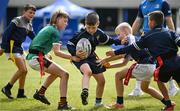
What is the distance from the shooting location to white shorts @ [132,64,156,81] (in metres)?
8.98

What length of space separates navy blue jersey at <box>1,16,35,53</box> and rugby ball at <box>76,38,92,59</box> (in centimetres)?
207

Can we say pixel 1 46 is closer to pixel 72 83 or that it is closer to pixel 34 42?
pixel 34 42

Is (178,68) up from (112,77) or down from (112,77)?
up

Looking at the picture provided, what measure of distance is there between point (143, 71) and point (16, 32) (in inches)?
115

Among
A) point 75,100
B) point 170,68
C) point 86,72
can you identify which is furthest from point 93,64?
point 75,100

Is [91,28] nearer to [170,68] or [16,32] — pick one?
[170,68]

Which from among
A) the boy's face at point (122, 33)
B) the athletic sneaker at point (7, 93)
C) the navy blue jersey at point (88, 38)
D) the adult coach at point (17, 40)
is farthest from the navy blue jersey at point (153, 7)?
the athletic sneaker at point (7, 93)

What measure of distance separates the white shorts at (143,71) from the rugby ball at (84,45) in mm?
782

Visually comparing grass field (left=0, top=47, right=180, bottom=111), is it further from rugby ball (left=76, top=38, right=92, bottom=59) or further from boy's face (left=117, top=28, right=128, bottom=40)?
boy's face (left=117, top=28, right=128, bottom=40)

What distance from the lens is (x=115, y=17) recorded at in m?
57.4

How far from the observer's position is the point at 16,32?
35.4ft

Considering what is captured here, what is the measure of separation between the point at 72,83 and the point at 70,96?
284 centimetres

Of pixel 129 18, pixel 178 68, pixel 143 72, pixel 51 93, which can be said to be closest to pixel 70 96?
pixel 51 93

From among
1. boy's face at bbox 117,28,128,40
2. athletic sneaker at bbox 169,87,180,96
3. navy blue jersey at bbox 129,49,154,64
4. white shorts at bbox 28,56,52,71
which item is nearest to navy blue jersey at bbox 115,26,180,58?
navy blue jersey at bbox 129,49,154,64
